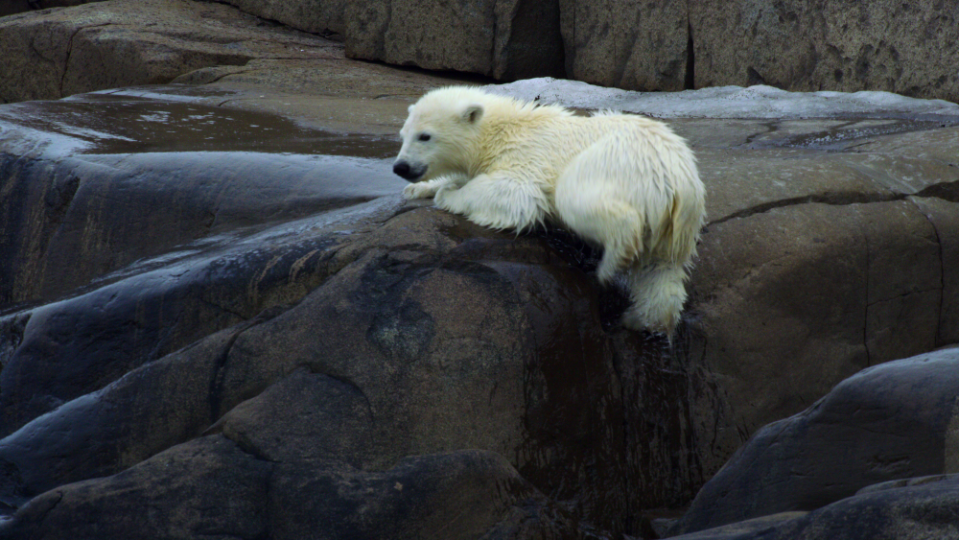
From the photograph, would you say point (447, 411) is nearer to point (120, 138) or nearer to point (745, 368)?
point (745, 368)

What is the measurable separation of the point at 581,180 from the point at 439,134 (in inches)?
34.1

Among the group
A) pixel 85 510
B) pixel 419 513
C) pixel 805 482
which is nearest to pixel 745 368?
pixel 805 482

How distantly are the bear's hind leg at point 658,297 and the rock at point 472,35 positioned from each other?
A: 6247mm

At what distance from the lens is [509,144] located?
4.02 m

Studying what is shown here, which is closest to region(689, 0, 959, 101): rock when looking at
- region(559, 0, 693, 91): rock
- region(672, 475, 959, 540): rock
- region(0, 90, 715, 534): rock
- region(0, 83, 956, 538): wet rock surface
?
region(559, 0, 693, 91): rock

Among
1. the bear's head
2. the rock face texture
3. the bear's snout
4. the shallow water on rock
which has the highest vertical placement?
the rock face texture

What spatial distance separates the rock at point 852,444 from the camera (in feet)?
8.53

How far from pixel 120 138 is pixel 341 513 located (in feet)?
13.0

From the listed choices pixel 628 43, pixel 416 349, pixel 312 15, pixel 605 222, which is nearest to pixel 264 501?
pixel 416 349

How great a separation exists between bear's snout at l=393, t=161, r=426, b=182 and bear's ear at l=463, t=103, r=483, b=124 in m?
0.31

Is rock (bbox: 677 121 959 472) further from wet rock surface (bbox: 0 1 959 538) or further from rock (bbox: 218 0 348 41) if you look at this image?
rock (bbox: 218 0 348 41)

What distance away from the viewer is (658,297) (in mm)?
3674

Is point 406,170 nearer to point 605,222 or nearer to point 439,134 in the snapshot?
point 439,134

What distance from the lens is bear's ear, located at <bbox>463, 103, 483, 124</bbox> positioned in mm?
4062
